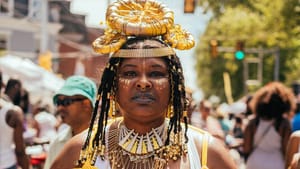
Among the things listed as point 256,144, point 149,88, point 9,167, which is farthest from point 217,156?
point 256,144

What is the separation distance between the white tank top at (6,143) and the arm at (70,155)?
3.06 meters

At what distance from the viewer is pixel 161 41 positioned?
357 cm

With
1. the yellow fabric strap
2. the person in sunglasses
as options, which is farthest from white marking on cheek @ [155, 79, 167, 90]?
the person in sunglasses

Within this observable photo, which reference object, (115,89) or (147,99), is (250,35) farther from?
(147,99)

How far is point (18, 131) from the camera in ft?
22.1

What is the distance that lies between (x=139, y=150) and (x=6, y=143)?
3.43 metres

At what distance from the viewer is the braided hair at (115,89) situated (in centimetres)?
354

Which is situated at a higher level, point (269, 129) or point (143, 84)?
point (143, 84)

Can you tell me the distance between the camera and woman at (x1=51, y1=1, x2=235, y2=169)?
3.48m

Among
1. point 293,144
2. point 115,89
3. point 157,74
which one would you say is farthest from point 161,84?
point 293,144

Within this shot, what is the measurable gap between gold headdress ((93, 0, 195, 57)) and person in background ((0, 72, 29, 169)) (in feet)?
10.4

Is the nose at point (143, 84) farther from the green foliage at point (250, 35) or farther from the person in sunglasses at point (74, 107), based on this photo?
the green foliage at point (250, 35)

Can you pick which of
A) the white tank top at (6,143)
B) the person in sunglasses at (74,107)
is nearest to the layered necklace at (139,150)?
the person in sunglasses at (74,107)

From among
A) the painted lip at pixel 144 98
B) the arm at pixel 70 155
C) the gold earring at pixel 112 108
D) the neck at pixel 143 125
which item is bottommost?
the arm at pixel 70 155
